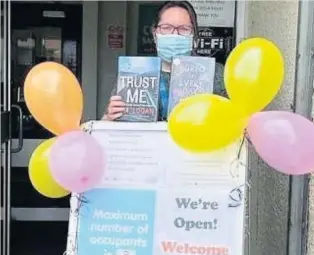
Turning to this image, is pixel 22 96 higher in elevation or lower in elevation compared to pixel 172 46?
lower

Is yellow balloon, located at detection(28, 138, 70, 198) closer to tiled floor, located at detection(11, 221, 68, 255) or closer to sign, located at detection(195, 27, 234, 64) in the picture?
sign, located at detection(195, 27, 234, 64)

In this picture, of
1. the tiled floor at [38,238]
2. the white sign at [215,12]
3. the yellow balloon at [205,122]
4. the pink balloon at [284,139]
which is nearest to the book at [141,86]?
the yellow balloon at [205,122]

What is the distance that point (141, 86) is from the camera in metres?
1.96

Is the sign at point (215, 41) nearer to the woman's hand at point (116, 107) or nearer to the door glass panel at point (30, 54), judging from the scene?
the woman's hand at point (116, 107)

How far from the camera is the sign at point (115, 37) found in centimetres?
546

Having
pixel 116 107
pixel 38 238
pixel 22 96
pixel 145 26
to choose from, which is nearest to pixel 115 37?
pixel 145 26

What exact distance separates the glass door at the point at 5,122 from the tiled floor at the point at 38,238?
83 centimetres

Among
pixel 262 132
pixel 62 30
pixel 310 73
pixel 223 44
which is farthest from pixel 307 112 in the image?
pixel 62 30

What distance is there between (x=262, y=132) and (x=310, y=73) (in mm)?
795

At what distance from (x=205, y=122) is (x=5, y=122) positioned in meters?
2.42

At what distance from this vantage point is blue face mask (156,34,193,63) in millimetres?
2125

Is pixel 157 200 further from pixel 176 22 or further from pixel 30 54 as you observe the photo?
pixel 30 54

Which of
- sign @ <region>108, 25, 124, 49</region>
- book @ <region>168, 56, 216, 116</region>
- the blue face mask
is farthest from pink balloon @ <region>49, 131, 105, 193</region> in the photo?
sign @ <region>108, 25, 124, 49</region>

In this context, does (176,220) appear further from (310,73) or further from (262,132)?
(310,73)
